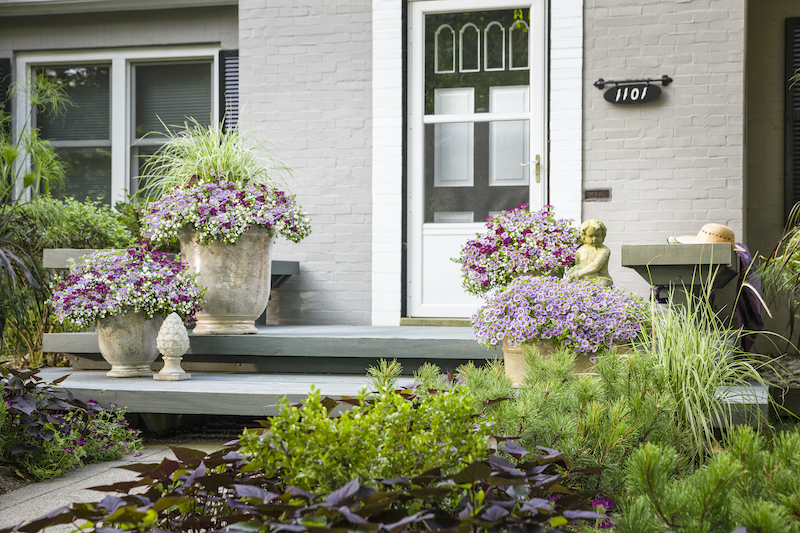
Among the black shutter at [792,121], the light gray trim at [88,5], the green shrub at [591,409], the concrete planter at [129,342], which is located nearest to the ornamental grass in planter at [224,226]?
the concrete planter at [129,342]

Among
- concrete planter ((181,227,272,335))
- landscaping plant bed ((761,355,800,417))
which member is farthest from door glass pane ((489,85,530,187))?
landscaping plant bed ((761,355,800,417))

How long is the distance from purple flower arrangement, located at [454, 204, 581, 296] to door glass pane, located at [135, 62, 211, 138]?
2.99m

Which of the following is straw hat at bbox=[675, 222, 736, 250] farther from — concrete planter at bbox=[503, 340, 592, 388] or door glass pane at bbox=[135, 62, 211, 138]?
door glass pane at bbox=[135, 62, 211, 138]

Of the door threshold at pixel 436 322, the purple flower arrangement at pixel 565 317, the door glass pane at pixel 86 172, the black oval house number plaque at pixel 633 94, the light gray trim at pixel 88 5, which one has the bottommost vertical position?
the door threshold at pixel 436 322

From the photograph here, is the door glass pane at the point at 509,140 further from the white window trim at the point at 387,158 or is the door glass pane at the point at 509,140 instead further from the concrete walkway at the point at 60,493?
the concrete walkway at the point at 60,493

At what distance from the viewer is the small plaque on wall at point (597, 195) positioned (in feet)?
14.3

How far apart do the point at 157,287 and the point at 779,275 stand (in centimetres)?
311

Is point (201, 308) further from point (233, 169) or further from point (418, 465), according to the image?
point (418, 465)

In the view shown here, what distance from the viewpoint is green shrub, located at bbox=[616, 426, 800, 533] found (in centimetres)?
108

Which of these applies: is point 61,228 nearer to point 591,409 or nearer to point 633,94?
point 591,409

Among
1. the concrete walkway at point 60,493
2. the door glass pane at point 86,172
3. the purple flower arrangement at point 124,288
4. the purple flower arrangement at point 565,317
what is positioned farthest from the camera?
the door glass pane at point 86,172

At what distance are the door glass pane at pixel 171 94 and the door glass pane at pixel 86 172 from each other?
1.29 feet

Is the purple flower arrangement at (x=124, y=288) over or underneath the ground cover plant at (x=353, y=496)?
over

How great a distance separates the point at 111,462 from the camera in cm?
260
